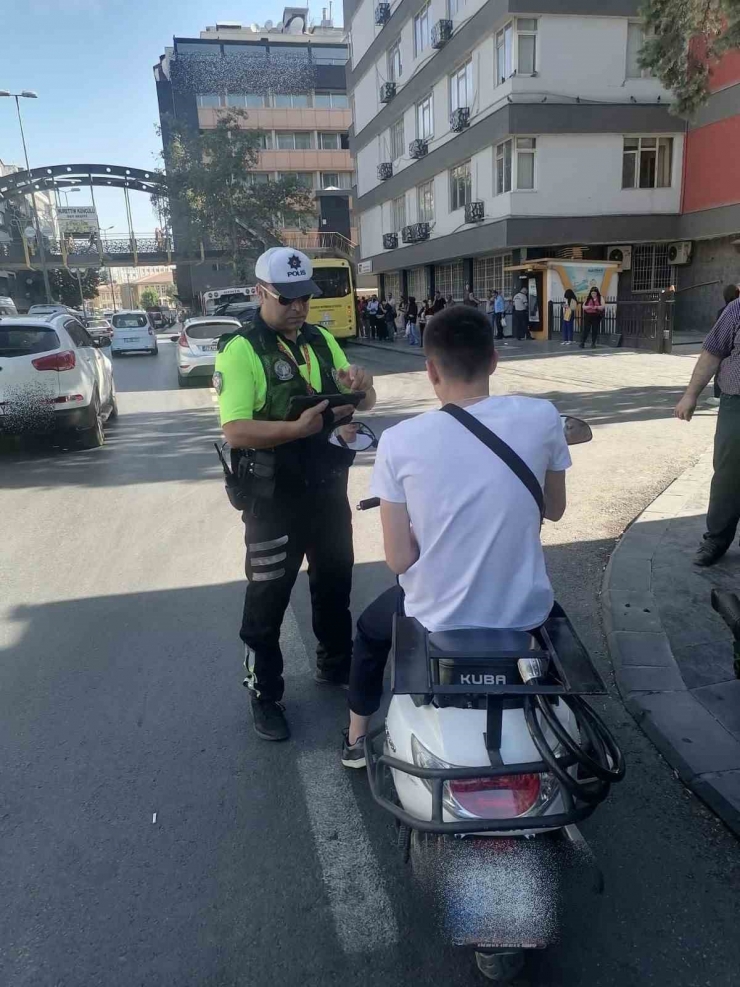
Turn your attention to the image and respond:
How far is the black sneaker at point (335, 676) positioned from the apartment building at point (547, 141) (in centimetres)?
2243

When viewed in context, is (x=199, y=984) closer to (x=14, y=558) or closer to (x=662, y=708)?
(x=662, y=708)

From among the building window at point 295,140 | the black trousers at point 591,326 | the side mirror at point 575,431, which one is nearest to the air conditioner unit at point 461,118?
the black trousers at point 591,326

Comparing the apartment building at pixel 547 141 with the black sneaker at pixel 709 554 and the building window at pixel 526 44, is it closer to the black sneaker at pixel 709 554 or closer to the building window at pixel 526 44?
the building window at pixel 526 44

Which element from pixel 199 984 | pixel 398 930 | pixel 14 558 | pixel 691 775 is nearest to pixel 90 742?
pixel 199 984

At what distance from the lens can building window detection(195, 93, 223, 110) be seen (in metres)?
60.6

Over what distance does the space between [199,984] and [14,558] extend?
4.39 meters

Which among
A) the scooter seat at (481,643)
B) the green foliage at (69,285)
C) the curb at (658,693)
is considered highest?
the green foliage at (69,285)

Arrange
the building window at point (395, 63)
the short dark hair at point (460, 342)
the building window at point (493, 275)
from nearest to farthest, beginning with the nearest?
the short dark hair at point (460, 342), the building window at point (493, 275), the building window at point (395, 63)

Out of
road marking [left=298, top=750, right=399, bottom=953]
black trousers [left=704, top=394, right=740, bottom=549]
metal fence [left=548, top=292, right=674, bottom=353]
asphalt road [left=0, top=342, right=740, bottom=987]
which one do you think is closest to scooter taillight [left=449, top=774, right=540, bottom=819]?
asphalt road [left=0, top=342, right=740, bottom=987]

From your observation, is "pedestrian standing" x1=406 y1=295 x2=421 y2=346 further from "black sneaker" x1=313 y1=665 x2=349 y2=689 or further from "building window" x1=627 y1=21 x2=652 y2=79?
"black sneaker" x1=313 y1=665 x2=349 y2=689

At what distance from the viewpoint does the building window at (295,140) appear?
62469 mm

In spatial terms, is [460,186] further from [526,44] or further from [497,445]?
[497,445]

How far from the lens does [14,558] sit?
5758 millimetres

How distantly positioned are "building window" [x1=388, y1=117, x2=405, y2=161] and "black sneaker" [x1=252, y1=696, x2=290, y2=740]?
3632 centimetres
